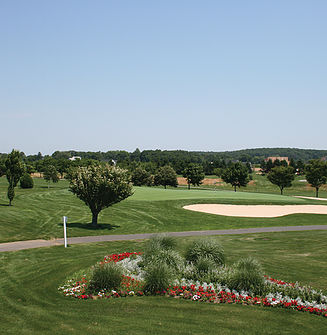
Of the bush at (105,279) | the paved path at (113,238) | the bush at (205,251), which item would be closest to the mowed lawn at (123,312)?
the bush at (105,279)

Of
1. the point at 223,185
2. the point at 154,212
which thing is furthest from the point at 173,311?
the point at 223,185

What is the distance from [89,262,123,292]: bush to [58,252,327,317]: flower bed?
0.20m

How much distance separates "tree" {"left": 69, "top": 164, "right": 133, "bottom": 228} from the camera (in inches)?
1150

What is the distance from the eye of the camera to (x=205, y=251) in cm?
1628

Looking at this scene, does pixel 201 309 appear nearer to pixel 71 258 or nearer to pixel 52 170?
pixel 71 258

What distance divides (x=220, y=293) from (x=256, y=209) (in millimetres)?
38244

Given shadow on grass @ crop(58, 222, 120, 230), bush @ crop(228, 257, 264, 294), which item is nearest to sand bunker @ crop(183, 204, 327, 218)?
shadow on grass @ crop(58, 222, 120, 230)

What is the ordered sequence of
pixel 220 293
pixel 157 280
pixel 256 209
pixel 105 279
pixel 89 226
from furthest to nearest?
pixel 256 209, pixel 89 226, pixel 105 279, pixel 157 280, pixel 220 293

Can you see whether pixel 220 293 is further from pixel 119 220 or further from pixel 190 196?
pixel 190 196

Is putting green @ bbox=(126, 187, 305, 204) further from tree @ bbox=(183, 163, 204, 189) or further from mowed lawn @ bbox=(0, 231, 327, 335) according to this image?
mowed lawn @ bbox=(0, 231, 327, 335)

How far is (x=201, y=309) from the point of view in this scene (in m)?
11.5

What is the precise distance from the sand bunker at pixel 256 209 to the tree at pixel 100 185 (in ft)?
59.9

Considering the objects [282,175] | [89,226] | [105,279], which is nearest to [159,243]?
[105,279]

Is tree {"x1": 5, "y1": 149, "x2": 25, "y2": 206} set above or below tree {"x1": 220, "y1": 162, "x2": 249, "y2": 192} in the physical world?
above
